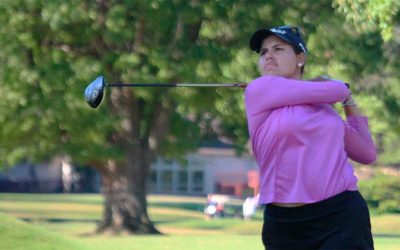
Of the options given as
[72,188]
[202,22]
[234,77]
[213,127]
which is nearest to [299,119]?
[234,77]

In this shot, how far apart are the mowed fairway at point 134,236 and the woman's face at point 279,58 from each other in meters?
6.16

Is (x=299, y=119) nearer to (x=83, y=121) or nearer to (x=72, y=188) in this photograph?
(x=83, y=121)

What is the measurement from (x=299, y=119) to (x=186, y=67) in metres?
16.9

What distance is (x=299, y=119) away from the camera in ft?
14.5

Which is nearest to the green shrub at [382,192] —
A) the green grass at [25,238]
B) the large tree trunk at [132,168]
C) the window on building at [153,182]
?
the large tree trunk at [132,168]

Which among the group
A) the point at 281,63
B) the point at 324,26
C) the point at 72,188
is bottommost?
the point at 72,188

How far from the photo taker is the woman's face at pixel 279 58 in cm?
464

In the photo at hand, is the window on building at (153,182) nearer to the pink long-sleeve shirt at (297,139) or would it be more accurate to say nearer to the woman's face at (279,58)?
the woman's face at (279,58)

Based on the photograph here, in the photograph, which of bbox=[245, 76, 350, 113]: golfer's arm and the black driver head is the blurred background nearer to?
the black driver head

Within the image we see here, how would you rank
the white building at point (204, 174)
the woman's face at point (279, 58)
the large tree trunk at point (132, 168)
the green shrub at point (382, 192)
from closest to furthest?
the woman's face at point (279, 58) < the green shrub at point (382, 192) < the large tree trunk at point (132, 168) < the white building at point (204, 174)

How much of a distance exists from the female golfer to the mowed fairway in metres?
6.19

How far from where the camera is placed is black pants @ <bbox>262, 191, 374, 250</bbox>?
14.6 ft

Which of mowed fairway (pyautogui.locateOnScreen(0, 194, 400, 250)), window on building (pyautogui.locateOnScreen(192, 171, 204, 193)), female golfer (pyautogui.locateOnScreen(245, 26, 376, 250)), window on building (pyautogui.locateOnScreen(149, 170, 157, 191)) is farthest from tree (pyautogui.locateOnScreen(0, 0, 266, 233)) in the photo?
window on building (pyautogui.locateOnScreen(149, 170, 157, 191))

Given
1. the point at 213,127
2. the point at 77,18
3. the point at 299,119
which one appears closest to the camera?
the point at 299,119
